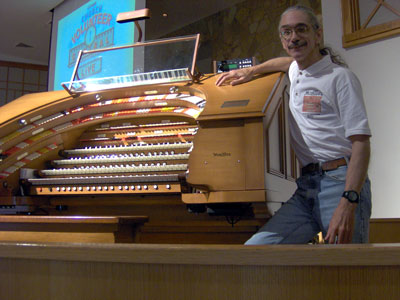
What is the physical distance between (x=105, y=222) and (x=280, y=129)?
0.99 m

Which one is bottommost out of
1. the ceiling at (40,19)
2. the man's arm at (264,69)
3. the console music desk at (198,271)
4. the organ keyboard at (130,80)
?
the console music desk at (198,271)

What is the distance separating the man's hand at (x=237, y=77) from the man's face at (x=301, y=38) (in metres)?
0.58

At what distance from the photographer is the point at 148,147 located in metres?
2.62

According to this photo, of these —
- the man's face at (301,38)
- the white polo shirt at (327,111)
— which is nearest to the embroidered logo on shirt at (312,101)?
the white polo shirt at (327,111)

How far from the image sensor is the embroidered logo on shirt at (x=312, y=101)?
158 centimetres

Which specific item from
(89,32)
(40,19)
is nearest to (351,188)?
(89,32)

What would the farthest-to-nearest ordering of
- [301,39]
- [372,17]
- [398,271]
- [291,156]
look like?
[372,17] < [291,156] < [301,39] < [398,271]

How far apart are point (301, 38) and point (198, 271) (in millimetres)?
1164

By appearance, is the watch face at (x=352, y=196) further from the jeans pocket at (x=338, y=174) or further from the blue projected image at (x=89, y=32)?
the blue projected image at (x=89, y=32)

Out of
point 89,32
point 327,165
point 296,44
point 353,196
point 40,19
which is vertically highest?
point 40,19

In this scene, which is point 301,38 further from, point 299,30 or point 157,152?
point 157,152

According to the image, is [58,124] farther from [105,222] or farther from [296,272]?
[296,272]

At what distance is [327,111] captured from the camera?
5.17 ft

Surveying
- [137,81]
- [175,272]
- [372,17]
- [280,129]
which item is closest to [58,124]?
[137,81]
